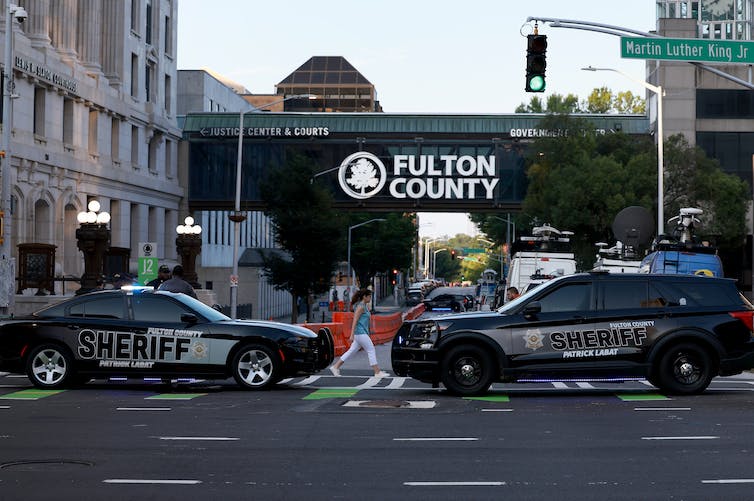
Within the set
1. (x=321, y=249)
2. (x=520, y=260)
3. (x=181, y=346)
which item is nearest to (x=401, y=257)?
(x=321, y=249)

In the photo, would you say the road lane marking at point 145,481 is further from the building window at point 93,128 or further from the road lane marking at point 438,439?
the building window at point 93,128

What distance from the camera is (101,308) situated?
18.8 metres

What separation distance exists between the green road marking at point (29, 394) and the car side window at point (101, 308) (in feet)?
4.10

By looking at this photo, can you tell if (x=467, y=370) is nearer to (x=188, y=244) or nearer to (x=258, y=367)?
(x=258, y=367)

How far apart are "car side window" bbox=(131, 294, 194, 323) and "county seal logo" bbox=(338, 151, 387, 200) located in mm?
51652

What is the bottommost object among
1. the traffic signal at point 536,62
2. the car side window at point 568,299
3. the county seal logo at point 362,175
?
the car side window at point 568,299

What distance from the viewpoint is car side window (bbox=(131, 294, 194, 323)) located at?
733 inches

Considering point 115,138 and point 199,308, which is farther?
point 115,138

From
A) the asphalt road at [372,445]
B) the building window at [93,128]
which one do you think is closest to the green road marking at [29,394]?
the asphalt road at [372,445]

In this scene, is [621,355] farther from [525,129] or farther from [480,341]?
[525,129]

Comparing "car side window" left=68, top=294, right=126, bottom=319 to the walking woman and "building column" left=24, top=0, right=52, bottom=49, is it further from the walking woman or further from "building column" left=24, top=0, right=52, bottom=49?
"building column" left=24, top=0, right=52, bottom=49

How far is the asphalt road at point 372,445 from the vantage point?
375 inches

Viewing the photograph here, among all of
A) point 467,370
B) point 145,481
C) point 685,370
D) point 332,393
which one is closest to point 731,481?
point 145,481

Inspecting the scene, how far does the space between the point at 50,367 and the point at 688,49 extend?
12.3 metres
